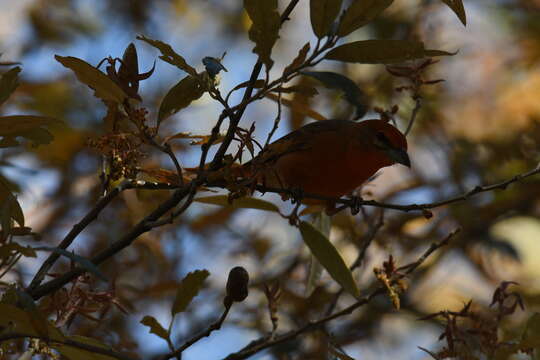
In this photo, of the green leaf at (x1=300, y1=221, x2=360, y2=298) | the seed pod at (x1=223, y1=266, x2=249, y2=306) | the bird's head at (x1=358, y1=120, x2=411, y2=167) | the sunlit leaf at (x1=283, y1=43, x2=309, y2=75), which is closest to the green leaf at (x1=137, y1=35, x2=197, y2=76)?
the sunlit leaf at (x1=283, y1=43, x2=309, y2=75)

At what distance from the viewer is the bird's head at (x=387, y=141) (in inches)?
126

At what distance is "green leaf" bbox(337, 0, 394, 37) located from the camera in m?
1.81

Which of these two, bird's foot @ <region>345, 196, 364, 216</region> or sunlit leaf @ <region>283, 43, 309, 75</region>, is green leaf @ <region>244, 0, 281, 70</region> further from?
bird's foot @ <region>345, 196, 364, 216</region>

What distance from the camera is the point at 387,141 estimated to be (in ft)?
10.7

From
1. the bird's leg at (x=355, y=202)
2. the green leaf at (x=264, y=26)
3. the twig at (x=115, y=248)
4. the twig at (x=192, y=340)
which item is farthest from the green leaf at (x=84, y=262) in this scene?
the bird's leg at (x=355, y=202)

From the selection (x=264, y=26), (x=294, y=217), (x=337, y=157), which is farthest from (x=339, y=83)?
(x=337, y=157)

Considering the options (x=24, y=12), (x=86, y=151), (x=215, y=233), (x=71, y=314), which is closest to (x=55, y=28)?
(x=24, y=12)

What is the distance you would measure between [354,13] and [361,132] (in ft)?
5.04

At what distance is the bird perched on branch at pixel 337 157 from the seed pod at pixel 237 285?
1.16 m

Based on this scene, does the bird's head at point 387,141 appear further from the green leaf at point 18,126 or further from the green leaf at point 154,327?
the green leaf at point 18,126

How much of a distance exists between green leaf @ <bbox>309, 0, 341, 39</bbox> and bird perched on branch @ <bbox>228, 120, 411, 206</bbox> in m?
1.17

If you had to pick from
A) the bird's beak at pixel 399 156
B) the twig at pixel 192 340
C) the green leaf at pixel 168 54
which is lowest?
the twig at pixel 192 340

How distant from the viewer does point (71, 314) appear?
1895 millimetres

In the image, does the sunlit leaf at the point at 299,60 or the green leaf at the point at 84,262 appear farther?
the sunlit leaf at the point at 299,60
